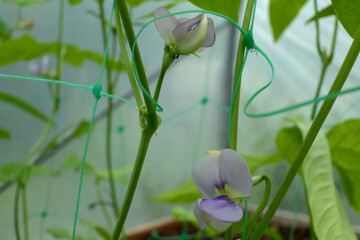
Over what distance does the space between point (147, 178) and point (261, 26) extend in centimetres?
86

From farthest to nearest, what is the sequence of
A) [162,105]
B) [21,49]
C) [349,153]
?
[162,105], [21,49], [349,153]

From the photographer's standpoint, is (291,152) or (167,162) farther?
(167,162)

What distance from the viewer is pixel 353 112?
1489 mm

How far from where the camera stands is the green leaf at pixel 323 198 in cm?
29

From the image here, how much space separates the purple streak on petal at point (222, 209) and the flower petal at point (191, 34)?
10cm

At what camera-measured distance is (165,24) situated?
0.83 feet

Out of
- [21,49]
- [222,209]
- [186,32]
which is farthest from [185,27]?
[21,49]

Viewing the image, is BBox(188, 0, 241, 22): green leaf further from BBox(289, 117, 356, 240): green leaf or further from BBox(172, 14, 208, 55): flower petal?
BBox(289, 117, 356, 240): green leaf

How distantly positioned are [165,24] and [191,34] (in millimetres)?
20

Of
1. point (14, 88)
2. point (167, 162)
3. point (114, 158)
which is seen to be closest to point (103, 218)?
point (114, 158)

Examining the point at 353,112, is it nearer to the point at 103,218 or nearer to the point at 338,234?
the point at 103,218

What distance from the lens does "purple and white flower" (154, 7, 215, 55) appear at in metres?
0.24

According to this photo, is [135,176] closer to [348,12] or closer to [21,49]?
[348,12]

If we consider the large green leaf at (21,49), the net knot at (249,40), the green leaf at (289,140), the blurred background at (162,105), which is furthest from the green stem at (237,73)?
the blurred background at (162,105)
